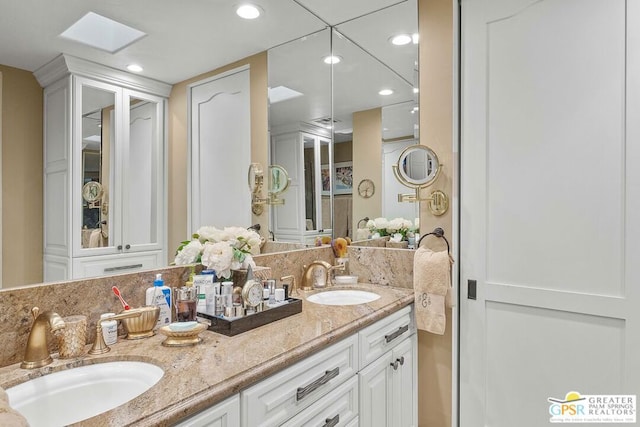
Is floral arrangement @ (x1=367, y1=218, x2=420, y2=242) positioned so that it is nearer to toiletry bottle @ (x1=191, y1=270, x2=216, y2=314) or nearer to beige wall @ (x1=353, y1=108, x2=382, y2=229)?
beige wall @ (x1=353, y1=108, x2=382, y2=229)

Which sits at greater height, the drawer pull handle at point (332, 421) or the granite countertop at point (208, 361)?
the granite countertop at point (208, 361)

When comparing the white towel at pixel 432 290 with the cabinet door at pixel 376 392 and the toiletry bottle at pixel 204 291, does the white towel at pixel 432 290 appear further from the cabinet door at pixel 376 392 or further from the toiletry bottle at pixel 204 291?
the toiletry bottle at pixel 204 291

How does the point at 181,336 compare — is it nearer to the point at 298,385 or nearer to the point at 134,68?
the point at 298,385

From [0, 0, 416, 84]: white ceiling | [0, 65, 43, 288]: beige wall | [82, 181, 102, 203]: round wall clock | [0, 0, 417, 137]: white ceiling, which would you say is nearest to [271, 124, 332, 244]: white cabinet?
[0, 0, 417, 137]: white ceiling

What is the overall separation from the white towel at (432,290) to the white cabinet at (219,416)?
1.14 metres

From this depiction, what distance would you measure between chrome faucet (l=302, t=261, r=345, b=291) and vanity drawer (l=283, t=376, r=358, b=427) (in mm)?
679

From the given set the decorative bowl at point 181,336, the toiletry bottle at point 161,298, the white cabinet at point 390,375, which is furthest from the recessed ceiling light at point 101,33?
the white cabinet at point 390,375

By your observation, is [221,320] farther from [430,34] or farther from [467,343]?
[430,34]

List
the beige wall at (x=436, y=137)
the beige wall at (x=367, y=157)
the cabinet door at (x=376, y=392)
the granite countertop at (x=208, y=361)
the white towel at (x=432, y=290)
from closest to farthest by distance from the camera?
1. the granite countertop at (x=208, y=361)
2. the cabinet door at (x=376, y=392)
3. the white towel at (x=432, y=290)
4. the beige wall at (x=436, y=137)
5. the beige wall at (x=367, y=157)

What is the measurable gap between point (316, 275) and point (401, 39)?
1.48m

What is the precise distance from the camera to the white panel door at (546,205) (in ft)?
5.07

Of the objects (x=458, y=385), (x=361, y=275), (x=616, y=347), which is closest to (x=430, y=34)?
(x=361, y=275)

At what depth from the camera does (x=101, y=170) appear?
3.93 feet

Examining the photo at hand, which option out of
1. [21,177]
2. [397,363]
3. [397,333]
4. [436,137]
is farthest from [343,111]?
[21,177]
